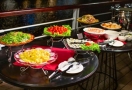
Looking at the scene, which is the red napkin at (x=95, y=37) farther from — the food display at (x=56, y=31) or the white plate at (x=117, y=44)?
the food display at (x=56, y=31)

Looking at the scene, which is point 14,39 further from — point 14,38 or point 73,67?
point 73,67

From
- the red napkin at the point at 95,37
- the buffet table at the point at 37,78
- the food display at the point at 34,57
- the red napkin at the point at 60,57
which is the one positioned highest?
the food display at the point at 34,57

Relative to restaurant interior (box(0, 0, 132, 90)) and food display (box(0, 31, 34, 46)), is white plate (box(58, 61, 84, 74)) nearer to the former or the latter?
restaurant interior (box(0, 0, 132, 90))

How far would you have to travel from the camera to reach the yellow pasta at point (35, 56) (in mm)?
1238

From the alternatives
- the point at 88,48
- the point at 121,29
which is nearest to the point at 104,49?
the point at 88,48

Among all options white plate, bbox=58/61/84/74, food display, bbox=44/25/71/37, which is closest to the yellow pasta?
white plate, bbox=58/61/84/74

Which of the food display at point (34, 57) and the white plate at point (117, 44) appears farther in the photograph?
the white plate at point (117, 44)

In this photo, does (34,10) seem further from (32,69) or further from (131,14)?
(131,14)

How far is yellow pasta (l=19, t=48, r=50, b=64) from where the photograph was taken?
124 cm

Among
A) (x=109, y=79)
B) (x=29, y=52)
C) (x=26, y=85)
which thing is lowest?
(x=109, y=79)

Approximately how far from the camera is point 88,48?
1606 millimetres

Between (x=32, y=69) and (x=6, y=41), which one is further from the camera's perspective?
(x=6, y=41)

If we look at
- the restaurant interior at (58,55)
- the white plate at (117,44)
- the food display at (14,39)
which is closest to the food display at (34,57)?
the restaurant interior at (58,55)

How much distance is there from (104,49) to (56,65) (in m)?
0.58
